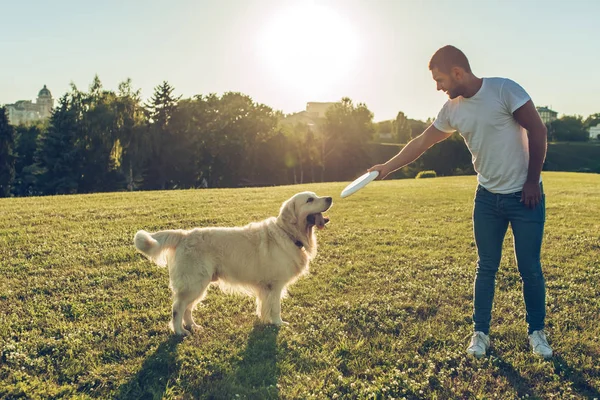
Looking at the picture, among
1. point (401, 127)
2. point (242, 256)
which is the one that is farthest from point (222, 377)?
point (401, 127)

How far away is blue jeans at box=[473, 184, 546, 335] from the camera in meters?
4.41

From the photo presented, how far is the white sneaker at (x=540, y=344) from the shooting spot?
465 centimetres

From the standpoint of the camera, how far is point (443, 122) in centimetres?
488

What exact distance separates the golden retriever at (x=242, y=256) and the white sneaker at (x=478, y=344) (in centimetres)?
228

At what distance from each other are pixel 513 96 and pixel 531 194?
979 millimetres

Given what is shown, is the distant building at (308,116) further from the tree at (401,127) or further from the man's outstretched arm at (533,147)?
the man's outstretched arm at (533,147)

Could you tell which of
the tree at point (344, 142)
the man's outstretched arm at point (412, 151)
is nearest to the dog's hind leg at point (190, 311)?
the man's outstretched arm at point (412, 151)

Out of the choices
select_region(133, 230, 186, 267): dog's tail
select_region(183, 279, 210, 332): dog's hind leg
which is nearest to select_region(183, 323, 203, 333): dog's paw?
select_region(183, 279, 210, 332): dog's hind leg

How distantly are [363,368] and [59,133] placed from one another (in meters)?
54.0

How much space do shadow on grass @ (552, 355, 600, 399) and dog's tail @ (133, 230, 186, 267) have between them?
4507mm

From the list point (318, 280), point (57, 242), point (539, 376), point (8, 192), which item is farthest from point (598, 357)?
point (8, 192)

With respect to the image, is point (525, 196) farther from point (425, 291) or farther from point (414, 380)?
point (425, 291)

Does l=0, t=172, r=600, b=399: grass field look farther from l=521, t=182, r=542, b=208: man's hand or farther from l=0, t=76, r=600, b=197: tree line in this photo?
l=0, t=76, r=600, b=197: tree line

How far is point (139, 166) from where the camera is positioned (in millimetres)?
49562
